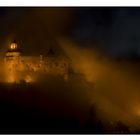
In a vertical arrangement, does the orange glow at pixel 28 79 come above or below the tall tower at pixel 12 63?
below

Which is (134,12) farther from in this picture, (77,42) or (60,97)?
(60,97)

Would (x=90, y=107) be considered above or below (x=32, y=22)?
below

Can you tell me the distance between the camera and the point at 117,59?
245cm

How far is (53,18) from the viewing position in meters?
2.48

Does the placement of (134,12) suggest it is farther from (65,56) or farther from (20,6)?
(20,6)

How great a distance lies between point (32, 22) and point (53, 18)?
0.50 ft

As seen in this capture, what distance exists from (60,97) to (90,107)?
22cm

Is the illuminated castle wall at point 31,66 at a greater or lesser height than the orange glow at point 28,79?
greater

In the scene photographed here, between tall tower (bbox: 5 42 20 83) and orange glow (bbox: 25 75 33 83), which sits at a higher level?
tall tower (bbox: 5 42 20 83)

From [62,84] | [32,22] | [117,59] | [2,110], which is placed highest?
[32,22]

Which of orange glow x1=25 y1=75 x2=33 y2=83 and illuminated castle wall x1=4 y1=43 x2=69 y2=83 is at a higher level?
illuminated castle wall x1=4 y1=43 x2=69 y2=83

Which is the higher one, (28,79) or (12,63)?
(12,63)

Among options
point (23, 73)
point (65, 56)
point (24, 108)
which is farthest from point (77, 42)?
point (24, 108)

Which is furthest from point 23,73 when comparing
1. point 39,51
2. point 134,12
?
point 134,12
